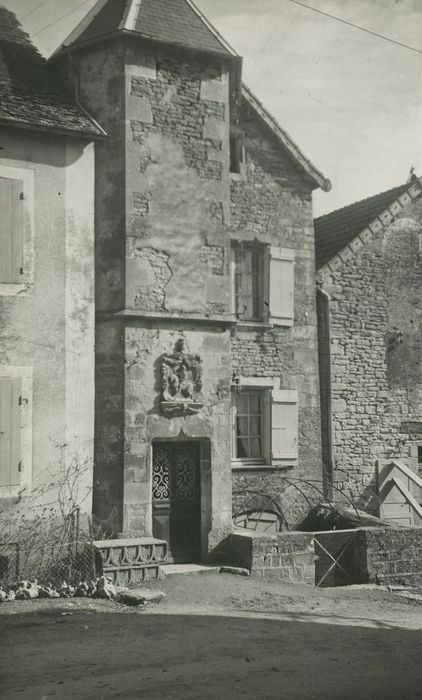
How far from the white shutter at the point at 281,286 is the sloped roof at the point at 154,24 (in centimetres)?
365

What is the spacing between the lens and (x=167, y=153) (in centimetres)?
1245

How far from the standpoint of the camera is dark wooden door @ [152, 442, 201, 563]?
12.4m

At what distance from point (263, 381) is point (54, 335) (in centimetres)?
455

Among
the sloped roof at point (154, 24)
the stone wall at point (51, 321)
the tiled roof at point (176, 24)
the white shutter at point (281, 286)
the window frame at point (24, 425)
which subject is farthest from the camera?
the white shutter at point (281, 286)

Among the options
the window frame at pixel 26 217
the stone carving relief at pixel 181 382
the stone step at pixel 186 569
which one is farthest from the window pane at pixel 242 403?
the window frame at pixel 26 217

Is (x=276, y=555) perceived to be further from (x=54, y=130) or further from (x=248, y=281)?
(x=54, y=130)

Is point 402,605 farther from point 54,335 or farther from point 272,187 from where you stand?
point 272,187

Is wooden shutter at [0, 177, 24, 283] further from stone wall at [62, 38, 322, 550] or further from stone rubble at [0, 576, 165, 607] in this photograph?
stone rubble at [0, 576, 165, 607]

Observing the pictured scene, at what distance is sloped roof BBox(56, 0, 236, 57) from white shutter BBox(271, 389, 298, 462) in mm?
5836

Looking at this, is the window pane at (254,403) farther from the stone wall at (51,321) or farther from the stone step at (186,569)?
the stone wall at (51,321)

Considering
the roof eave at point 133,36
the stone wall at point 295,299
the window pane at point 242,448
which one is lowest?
the window pane at point 242,448

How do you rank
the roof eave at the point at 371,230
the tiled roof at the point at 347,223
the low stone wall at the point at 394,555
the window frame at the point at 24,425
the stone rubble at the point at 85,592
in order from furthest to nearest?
the tiled roof at the point at 347,223 < the roof eave at the point at 371,230 < the low stone wall at the point at 394,555 < the window frame at the point at 24,425 < the stone rubble at the point at 85,592

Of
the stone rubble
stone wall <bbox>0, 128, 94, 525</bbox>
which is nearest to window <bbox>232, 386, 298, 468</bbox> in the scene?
stone wall <bbox>0, 128, 94, 525</bbox>

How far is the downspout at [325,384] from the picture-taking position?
1521 centimetres
